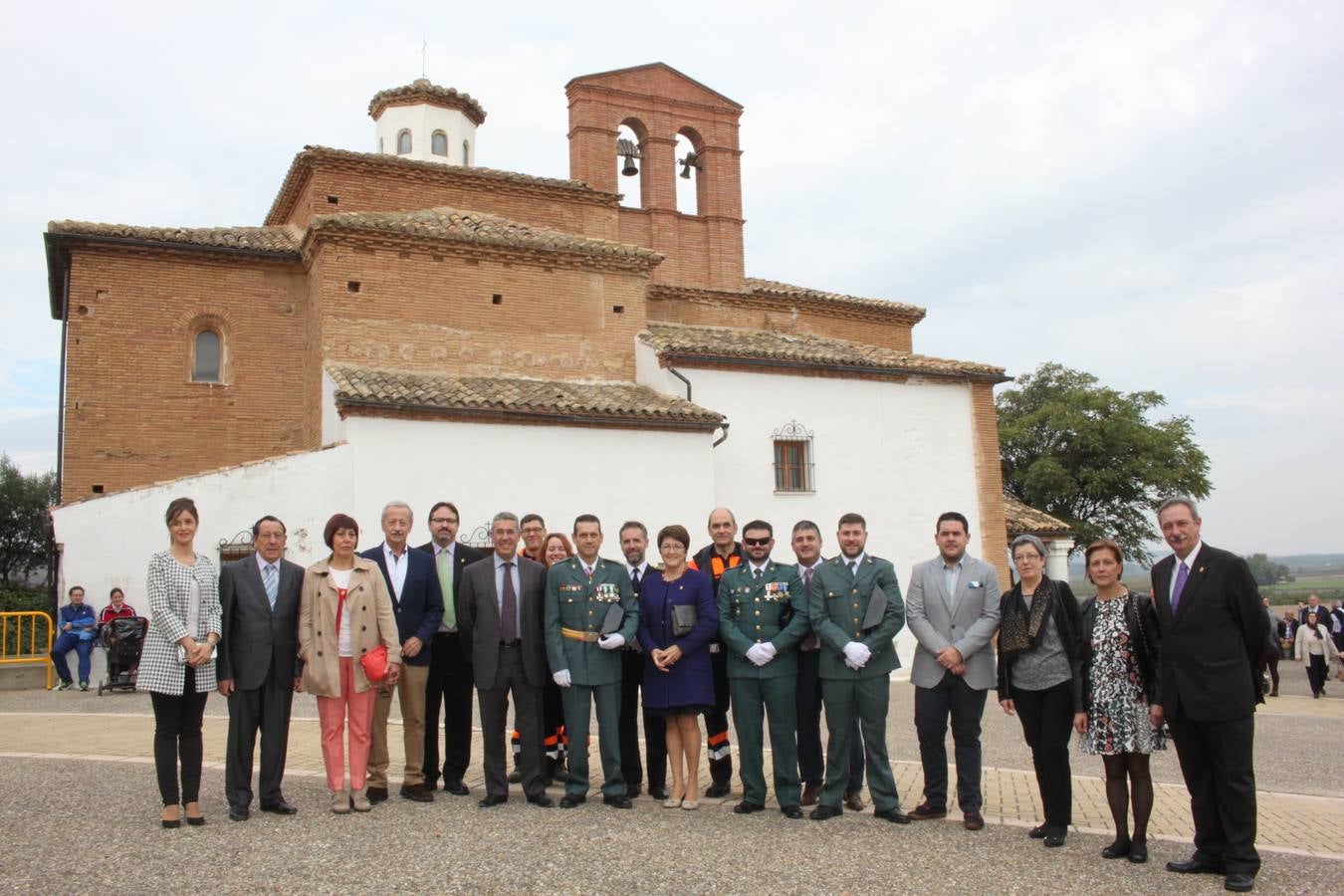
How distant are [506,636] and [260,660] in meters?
1.49

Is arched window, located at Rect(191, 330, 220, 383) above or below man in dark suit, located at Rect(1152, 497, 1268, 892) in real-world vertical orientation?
above

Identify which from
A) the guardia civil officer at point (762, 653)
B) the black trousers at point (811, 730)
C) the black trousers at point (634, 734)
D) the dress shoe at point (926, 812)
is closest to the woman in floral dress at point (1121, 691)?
the dress shoe at point (926, 812)

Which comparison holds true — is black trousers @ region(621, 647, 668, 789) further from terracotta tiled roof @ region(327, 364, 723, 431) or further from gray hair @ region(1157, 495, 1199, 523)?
terracotta tiled roof @ region(327, 364, 723, 431)

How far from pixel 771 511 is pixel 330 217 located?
8656mm

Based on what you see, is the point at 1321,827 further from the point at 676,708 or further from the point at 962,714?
the point at 676,708

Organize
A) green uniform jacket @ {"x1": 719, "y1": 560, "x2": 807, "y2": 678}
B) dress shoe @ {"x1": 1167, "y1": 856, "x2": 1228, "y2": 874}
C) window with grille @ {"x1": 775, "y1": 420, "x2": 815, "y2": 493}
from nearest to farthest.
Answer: dress shoe @ {"x1": 1167, "y1": 856, "x2": 1228, "y2": 874}
green uniform jacket @ {"x1": 719, "y1": 560, "x2": 807, "y2": 678}
window with grille @ {"x1": 775, "y1": 420, "x2": 815, "y2": 493}

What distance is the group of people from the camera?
5305 mm

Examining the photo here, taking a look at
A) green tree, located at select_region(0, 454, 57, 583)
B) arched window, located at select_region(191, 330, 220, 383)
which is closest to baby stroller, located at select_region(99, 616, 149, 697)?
arched window, located at select_region(191, 330, 220, 383)

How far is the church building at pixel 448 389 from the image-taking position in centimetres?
1380

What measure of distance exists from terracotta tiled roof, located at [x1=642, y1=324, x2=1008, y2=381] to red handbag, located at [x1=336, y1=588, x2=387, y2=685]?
1090cm

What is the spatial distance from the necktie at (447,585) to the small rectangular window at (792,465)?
10690mm

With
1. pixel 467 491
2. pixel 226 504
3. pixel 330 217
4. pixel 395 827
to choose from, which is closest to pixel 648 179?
pixel 330 217

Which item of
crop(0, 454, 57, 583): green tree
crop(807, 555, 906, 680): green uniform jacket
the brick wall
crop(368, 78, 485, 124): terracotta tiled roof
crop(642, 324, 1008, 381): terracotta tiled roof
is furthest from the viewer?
crop(0, 454, 57, 583): green tree

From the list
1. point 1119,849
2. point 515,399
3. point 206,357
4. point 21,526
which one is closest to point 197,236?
point 206,357
